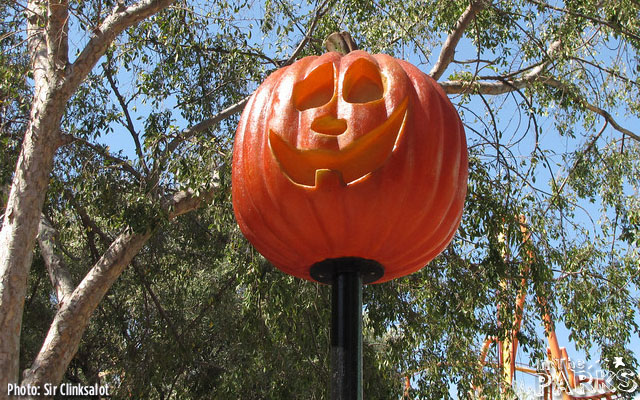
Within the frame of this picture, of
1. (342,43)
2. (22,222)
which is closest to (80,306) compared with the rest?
(22,222)

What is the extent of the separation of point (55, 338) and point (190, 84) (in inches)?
146

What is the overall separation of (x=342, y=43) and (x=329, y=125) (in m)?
0.59

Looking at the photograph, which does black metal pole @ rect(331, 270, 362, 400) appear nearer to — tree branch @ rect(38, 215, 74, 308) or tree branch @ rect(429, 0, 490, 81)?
tree branch @ rect(38, 215, 74, 308)

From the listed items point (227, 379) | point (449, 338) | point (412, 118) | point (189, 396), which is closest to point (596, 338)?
point (449, 338)

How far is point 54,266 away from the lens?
20.3 ft

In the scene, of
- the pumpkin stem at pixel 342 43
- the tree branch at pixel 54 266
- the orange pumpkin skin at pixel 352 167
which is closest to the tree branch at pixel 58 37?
the tree branch at pixel 54 266

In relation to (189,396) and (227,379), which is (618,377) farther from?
(189,396)

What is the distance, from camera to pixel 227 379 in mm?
6270

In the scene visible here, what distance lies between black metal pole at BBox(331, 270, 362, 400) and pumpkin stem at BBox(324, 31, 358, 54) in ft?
2.56

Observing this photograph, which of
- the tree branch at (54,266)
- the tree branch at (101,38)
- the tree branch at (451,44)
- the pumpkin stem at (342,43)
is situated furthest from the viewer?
the tree branch at (451,44)

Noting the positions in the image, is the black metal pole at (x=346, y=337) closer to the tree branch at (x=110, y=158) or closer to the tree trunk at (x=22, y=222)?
the tree trunk at (x=22, y=222)

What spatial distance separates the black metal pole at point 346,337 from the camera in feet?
4.90

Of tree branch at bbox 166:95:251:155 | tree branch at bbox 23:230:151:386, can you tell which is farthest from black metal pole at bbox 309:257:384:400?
tree branch at bbox 166:95:251:155

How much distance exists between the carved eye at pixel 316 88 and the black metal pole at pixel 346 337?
462 millimetres
